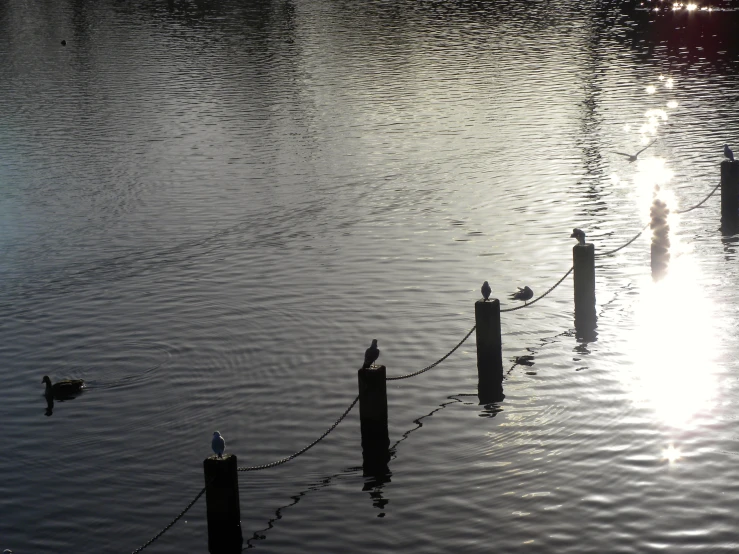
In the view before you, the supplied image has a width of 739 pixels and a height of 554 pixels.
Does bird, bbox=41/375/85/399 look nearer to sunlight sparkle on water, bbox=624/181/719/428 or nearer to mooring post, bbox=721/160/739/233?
sunlight sparkle on water, bbox=624/181/719/428

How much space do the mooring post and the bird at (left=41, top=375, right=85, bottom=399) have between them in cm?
1658

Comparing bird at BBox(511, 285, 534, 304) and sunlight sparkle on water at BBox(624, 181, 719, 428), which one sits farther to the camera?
bird at BBox(511, 285, 534, 304)

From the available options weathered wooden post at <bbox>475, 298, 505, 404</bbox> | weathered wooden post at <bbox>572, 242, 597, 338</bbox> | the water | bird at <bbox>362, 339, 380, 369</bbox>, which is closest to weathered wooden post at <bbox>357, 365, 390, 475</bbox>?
bird at <bbox>362, 339, 380, 369</bbox>

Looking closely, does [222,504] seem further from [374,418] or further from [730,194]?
[730,194]

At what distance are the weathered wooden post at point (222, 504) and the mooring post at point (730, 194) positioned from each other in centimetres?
1782

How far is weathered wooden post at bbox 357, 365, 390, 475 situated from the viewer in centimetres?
1744

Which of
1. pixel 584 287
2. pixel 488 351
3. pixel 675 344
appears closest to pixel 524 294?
pixel 584 287

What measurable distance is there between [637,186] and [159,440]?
22326mm

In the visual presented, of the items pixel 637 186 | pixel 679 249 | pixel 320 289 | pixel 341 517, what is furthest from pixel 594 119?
pixel 341 517

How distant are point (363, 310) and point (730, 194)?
1034cm

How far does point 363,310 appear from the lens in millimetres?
25844

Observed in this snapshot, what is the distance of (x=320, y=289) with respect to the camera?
27.7m

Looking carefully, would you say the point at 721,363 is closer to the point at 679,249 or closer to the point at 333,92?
the point at 679,249

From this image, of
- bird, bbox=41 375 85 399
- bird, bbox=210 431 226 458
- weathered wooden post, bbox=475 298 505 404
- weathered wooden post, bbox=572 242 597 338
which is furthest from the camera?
weathered wooden post, bbox=572 242 597 338
